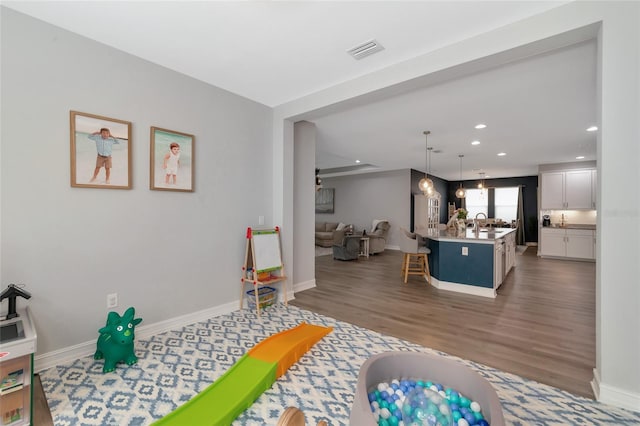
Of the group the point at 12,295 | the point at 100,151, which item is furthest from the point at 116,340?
the point at 100,151

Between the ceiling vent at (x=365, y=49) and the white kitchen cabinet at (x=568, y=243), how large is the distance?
8.24m

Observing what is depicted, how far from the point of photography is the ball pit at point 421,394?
130 cm

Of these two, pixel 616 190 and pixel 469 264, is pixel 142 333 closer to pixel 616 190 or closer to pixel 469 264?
pixel 616 190

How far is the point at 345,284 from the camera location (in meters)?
4.89

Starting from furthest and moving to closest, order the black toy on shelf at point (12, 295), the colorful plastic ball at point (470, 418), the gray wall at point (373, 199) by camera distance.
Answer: the gray wall at point (373, 199)
the black toy on shelf at point (12, 295)
the colorful plastic ball at point (470, 418)

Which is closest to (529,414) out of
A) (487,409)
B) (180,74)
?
(487,409)

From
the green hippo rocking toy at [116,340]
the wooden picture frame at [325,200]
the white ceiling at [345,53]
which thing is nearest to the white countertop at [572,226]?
the white ceiling at [345,53]

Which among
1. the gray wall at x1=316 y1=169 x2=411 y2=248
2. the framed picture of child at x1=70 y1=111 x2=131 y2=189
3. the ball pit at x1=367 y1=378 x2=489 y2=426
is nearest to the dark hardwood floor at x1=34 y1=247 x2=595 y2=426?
the ball pit at x1=367 y1=378 x2=489 y2=426

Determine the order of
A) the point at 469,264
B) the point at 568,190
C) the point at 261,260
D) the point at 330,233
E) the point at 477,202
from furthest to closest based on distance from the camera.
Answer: the point at 477,202, the point at 330,233, the point at 568,190, the point at 469,264, the point at 261,260

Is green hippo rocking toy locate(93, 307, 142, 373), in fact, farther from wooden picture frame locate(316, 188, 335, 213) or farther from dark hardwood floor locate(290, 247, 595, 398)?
wooden picture frame locate(316, 188, 335, 213)

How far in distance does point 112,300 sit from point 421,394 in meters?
2.68

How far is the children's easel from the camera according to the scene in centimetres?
347

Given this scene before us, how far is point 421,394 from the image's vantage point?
1.44m

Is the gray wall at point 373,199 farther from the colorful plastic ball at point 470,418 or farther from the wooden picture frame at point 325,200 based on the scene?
the colorful plastic ball at point 470,418
